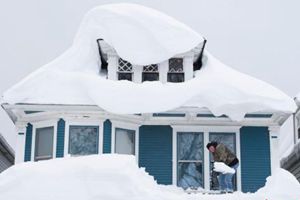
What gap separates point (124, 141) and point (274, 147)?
4.41m

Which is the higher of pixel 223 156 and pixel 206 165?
pixel 223 156

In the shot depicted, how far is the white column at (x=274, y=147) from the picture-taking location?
59.8 ft

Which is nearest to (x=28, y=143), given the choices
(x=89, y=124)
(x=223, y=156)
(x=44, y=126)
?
(x=44, y=126)

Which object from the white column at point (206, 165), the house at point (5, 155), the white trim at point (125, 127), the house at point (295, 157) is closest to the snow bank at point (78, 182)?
the white trim at point (125, 127)

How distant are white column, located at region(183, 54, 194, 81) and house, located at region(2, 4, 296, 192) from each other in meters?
0.03

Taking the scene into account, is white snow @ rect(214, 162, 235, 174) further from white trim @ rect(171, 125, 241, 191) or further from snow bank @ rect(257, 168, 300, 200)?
white trim @ rect(171, 125, 241, 191)

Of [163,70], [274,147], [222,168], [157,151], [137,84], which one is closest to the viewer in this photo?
[222,168]

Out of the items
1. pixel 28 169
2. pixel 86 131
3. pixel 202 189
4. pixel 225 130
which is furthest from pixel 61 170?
pixel 225 130

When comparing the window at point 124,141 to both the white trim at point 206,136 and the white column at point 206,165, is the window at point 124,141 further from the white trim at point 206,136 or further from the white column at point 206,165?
the white column at point 206,165

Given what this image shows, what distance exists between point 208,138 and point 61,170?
5624 millimetres

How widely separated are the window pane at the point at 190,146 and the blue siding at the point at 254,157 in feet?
4.16

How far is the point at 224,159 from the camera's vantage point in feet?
55.2

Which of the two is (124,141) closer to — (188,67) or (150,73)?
(150,73)

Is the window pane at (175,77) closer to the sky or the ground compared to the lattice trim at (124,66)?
closer to the ground
